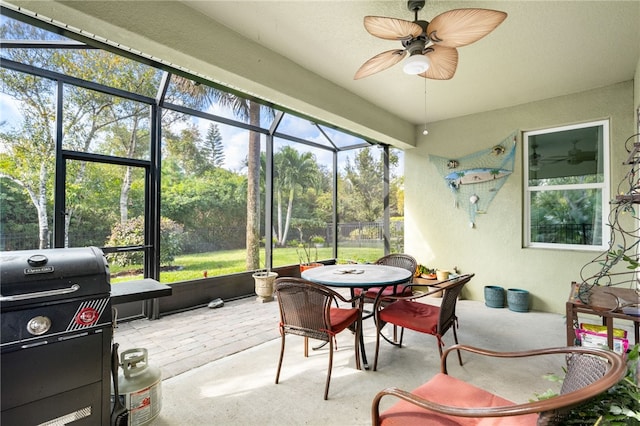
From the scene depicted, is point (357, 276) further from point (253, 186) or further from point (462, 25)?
point (253, 186)

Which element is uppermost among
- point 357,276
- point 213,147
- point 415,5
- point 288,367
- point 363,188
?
point 415,5

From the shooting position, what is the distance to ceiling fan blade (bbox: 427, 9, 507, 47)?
5.65 ft

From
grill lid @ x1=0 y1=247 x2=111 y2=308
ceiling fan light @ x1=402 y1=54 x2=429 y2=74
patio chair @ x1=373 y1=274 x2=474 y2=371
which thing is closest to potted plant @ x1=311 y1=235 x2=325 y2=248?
patio chair @ x1=373 y1=274 x2=474 y2=371

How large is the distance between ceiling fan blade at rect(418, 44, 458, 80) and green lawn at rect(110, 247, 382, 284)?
11.9 feet

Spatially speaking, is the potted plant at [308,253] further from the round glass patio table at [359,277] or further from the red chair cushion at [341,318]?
the red chair cushion at [341,318]

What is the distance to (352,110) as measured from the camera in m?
3.91

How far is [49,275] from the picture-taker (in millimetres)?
1466

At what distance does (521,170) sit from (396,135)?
194 centimetres

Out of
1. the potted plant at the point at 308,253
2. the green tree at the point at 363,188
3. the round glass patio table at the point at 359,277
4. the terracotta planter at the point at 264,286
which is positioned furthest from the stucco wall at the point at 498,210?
the terracotta planter at the point at 264,286

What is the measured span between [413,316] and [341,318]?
64 cm

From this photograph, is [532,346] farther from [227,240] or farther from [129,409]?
[227,240]

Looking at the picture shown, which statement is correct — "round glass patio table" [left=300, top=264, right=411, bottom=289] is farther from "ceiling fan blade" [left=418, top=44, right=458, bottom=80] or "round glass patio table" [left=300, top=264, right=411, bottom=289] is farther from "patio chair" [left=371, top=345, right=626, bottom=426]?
"ceiling fan blade" [left=418, top=44, right=458, bottom=80]

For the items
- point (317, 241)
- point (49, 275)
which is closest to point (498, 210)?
point (317, 241)

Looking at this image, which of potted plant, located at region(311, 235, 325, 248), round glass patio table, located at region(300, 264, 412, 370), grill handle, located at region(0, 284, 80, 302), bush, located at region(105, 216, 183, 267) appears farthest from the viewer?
potted plant, located at region(311, 235, 325, 248)
